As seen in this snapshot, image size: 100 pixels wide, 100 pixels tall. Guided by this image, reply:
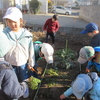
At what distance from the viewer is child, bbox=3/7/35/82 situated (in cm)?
170

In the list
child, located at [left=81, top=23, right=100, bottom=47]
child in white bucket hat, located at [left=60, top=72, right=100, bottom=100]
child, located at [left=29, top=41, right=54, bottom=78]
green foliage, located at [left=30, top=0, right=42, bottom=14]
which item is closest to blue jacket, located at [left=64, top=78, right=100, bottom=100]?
child in white bucket hat, located at [left=60, top=72, right=100, bottom=100]

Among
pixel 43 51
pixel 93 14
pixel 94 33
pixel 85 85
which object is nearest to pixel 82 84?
pixel 85 85

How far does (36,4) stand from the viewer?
625 inches

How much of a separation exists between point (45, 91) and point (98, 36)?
148 cm

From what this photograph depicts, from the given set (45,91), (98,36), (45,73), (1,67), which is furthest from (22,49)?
(98,36)

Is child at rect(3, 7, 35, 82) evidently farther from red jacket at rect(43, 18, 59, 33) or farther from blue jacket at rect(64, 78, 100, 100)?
red jacket at rect(43, 18, 59, 33)

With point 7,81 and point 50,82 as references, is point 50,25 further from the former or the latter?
point 7,81

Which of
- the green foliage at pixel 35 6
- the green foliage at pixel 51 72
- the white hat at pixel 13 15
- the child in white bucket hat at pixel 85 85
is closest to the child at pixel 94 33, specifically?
the child in white bucket hat at pixel 85 85

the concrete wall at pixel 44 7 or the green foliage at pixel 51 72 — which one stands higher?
the concrete wall at pixel 44 7

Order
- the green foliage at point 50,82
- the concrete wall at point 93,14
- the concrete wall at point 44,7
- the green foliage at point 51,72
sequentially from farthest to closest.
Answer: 1. the concrete wall at point 44,7
2. the concrete wall at point 93,14
3. the green foliage at point 51,72
4. the green foliage at point 50,82

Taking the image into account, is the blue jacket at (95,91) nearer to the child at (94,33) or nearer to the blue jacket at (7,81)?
the child at (94,33)

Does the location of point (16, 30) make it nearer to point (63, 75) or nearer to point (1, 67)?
point (1, 67)

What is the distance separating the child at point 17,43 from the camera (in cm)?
170

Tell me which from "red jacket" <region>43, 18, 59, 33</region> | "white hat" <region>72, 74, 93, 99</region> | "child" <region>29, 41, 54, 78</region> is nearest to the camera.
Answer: "white hat" <region>72, 74, 93, 99</region>
